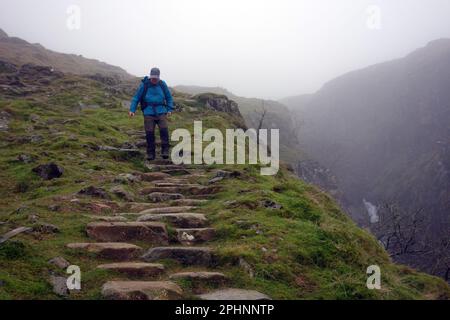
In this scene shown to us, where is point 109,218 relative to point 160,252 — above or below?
above

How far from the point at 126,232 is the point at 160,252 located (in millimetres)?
1130

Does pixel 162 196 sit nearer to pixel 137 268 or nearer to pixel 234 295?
pixel 137 268

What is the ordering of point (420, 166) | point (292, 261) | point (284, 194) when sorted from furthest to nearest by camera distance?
point (420, 166)
point (284, 194)
point (292, 261)

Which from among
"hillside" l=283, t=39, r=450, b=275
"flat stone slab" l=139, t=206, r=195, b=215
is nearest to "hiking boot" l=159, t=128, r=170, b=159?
"flat stone slab" l=139, t=206, r=195, b=215

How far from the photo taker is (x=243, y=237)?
8.37m

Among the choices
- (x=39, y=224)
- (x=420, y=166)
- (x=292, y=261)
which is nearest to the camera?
(x=292, y=261)

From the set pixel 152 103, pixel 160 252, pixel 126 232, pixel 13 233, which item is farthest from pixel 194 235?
pixel 152 103

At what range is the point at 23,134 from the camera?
17.6 meters

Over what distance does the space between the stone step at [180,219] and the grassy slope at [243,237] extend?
14.1 inches

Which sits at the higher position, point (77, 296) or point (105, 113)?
point (105, 113)
